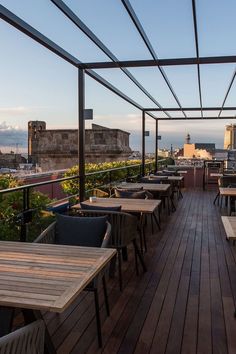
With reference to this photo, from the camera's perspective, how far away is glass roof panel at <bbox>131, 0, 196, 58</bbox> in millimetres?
3322

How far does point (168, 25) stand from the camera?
3.86 m

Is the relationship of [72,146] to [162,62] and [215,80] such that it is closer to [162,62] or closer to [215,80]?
[215,80]

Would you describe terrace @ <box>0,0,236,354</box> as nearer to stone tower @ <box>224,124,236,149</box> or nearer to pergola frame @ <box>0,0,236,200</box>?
pergola frame @ <box>0,0,236,200</box>

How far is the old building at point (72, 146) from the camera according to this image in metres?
11.2

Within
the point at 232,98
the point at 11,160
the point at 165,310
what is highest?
the point at 232,98

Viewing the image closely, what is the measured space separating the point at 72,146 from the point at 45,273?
957cm

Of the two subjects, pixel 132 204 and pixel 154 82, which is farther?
pixel 154 82

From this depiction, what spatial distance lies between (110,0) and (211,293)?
8.75 feet

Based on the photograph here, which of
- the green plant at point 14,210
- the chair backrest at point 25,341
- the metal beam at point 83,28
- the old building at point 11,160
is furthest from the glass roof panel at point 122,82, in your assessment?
the old building at point 11,160

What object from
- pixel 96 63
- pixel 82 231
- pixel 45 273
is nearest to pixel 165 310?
pixel 82 231

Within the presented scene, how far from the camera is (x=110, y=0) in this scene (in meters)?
3.23

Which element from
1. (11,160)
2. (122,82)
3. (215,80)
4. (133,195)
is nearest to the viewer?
(133,195)

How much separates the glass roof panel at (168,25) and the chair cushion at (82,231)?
189 centimetres

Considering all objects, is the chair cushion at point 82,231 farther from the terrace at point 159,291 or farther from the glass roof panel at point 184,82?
the glass roof panel at point 184,82
